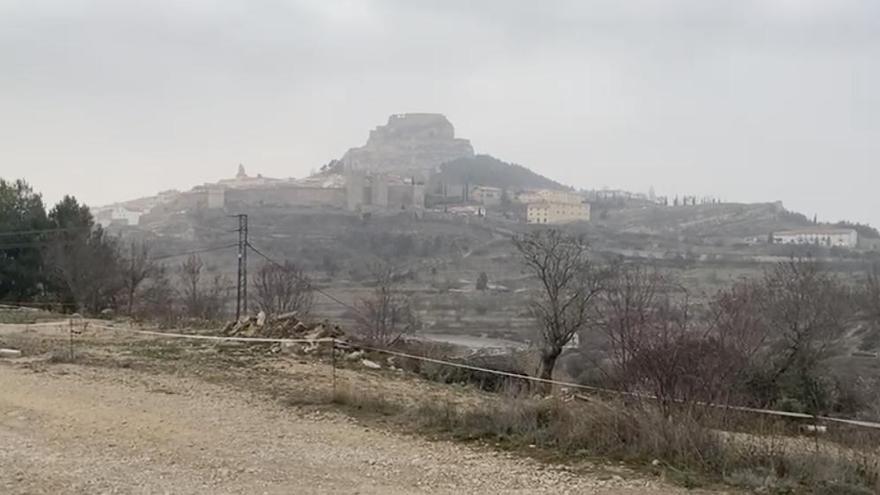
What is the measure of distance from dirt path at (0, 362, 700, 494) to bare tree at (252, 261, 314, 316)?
30.0 metres

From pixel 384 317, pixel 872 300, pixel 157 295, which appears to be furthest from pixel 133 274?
pixel 872 300

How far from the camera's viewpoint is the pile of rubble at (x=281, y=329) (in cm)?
1702

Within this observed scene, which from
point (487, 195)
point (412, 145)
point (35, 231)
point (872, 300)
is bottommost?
point (872, 300)

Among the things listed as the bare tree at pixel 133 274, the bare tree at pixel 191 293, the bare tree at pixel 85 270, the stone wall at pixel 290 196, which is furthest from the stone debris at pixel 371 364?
the stone wall at pixel 290 196

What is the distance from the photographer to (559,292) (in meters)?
28.5

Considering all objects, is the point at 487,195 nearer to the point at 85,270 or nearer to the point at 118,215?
the point at 118,215

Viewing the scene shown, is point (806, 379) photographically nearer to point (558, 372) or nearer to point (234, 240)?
point (558, 372)

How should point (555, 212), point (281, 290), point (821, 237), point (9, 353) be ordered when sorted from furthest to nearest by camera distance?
1. point (555, 212)
2. point (821, 237)
3. point (281, 290)
4. point (9, 353)

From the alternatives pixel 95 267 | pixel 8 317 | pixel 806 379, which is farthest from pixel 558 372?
pixel 95 267

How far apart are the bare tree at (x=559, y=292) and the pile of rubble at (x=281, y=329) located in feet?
21.1

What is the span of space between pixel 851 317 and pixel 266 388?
26.0 metres

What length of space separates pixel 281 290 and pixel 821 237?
5579 cm

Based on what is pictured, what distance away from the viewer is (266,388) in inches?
445

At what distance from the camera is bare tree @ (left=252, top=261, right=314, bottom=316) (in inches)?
1620
